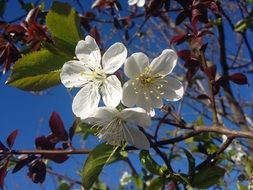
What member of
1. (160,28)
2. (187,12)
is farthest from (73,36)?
(160,28)

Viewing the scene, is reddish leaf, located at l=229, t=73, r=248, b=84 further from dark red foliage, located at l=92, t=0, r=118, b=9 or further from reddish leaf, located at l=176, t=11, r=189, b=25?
dark red foliage, located at l=92, t=0, r=118, b=9

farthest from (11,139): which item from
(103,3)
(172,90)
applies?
(103,3)

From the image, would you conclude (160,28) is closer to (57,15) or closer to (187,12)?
(187,12)

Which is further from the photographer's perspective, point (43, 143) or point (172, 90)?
point (43, 143)

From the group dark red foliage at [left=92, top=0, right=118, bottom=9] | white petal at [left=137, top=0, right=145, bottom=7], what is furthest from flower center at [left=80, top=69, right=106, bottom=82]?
dark red foliage at [left=92, top=0, right=118, bottom=9]

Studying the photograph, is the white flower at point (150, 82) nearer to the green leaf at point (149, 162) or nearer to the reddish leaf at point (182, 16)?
the green leaf at point (149, 162)

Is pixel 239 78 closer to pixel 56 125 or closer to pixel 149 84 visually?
pixel 149 84

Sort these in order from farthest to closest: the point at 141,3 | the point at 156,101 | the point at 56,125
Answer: the point at 141,3 → the point at 56,125 → the point at 156,101

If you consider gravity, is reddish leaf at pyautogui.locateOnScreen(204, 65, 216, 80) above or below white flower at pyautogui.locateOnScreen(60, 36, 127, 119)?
below
